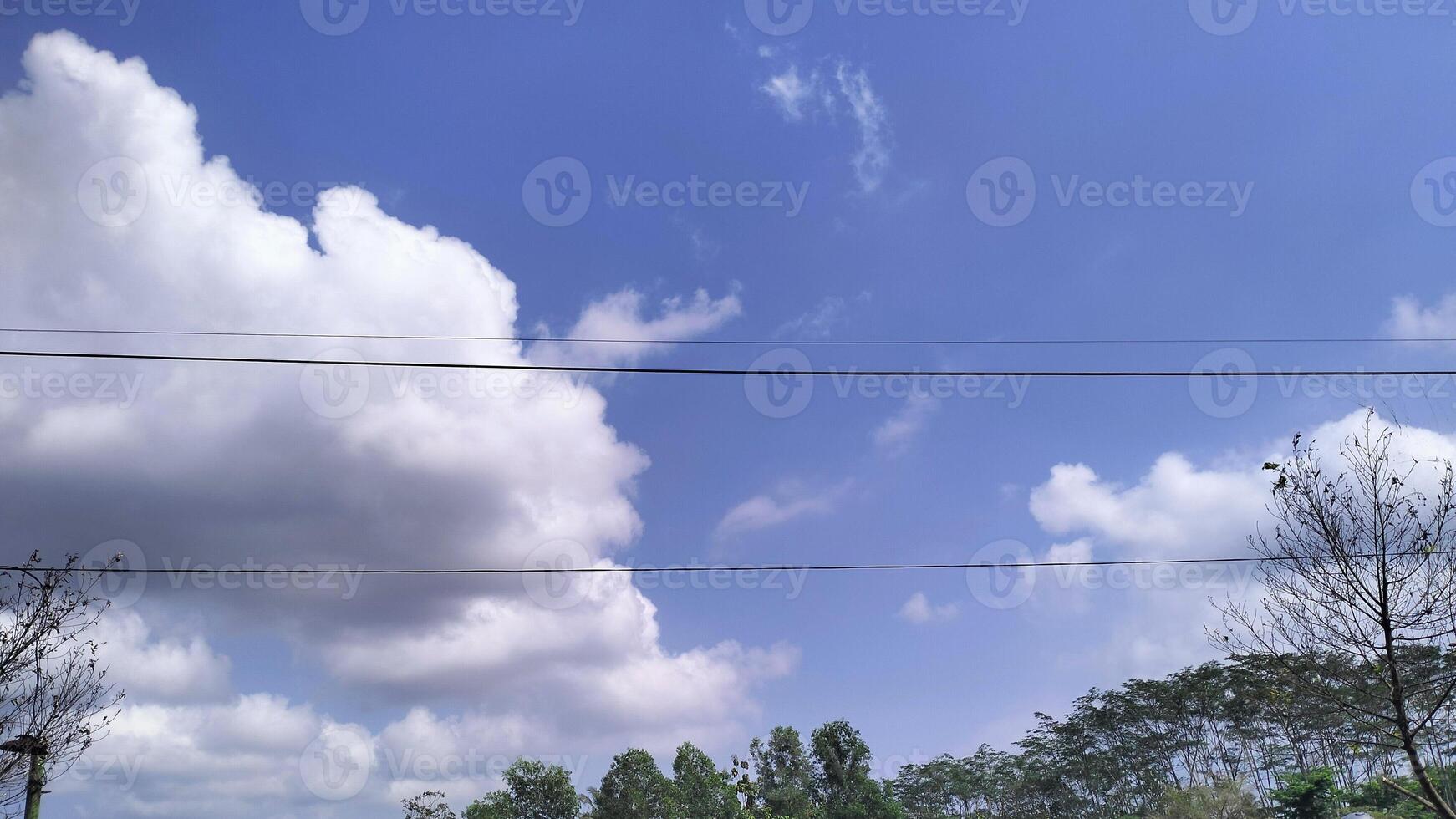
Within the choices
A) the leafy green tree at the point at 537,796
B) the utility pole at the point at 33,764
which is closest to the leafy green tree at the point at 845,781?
the leafy green tree at the point at 537,796

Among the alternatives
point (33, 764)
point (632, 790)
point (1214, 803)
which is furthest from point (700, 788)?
point (33, 764)

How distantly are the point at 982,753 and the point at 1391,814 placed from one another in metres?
49.4

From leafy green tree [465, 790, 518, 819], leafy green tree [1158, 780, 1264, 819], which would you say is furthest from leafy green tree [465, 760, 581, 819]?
leafy green tree [1158, 780, 1264, 819]

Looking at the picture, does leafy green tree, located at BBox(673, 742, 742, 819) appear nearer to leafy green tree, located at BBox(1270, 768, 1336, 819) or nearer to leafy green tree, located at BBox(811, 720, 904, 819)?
leafy green tree, located at BBox(811, 720, 904, 819)

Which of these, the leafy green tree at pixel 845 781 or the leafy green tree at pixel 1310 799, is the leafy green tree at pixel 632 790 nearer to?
the leafy green tree at pixel 845 781

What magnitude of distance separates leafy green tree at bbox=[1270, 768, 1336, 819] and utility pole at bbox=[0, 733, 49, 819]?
2134 inches

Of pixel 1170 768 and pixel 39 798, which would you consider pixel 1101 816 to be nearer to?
pixel 1170 768

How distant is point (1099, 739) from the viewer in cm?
7050

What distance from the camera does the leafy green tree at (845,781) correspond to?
7531 cm

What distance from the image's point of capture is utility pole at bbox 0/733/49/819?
1442 cm

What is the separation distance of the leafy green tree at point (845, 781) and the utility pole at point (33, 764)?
6930 centimetres

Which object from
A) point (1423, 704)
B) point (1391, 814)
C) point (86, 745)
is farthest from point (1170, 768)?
point (86, 745)

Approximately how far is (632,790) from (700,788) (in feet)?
21.9

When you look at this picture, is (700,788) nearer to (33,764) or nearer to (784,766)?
(784,766)
